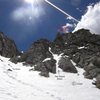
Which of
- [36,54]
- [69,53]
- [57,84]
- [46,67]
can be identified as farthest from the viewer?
[36,54]

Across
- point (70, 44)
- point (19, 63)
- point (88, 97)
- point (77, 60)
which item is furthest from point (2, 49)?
point (88, 97)

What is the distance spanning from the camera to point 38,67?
6081cm

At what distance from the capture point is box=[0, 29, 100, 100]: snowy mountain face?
3669 cm

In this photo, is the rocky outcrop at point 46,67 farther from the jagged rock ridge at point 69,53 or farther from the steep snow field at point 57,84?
the steep snow field at point 57,84

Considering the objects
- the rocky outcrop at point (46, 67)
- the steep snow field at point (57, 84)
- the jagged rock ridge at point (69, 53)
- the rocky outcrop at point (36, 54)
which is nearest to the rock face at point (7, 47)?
the jagged rock ridge at point (69, 53)

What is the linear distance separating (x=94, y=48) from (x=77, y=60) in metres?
13.5

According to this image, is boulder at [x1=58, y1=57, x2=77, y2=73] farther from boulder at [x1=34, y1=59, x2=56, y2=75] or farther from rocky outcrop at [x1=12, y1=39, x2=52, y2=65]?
rocky outcrop at [x1=12, y1=39, x2=52, y2=65]

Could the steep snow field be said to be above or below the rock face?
below

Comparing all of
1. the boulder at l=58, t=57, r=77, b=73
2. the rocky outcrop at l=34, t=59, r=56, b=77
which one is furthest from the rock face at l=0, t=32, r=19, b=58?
the boulder at l=58, t=57, r=77, b=73

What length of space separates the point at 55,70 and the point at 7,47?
40631 mm

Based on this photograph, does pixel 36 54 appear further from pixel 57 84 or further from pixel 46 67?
pixel 57 84

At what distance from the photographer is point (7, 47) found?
9650cm

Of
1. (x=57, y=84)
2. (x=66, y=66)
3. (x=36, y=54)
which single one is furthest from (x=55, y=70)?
(x=36, y=54)

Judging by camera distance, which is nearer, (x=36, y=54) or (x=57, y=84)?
(x=57, y=84)
